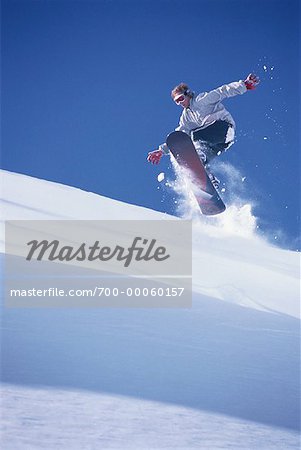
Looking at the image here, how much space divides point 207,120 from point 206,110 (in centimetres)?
7

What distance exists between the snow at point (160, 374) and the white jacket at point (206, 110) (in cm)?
65

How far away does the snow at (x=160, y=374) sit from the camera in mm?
2398

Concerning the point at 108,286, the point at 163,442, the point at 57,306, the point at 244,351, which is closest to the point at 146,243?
the point at 108,286

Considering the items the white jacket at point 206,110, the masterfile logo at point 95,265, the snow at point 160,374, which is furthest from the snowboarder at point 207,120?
the masterfile logo at point 95,265

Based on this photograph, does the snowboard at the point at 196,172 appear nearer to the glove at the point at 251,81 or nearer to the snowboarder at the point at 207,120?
the snowboarder at the point at 207,120

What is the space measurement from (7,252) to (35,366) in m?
1.83

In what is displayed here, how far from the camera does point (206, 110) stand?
11.5ft

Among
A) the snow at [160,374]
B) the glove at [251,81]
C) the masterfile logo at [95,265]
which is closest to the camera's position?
the snow at [160,374]

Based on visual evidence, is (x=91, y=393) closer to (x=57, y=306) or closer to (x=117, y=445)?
(x=117, y=445)

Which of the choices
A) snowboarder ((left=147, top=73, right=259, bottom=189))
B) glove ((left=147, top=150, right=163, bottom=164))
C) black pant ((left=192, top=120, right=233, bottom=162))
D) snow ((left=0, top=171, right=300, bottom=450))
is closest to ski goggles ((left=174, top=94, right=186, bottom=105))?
snowboarder ((left=147, top=73, right=259, bottom=189))

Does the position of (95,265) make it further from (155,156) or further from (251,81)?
(251,81)

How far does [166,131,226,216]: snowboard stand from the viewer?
3713 mm

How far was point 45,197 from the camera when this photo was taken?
256 inches

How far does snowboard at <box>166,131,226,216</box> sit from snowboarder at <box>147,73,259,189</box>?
32 mm
